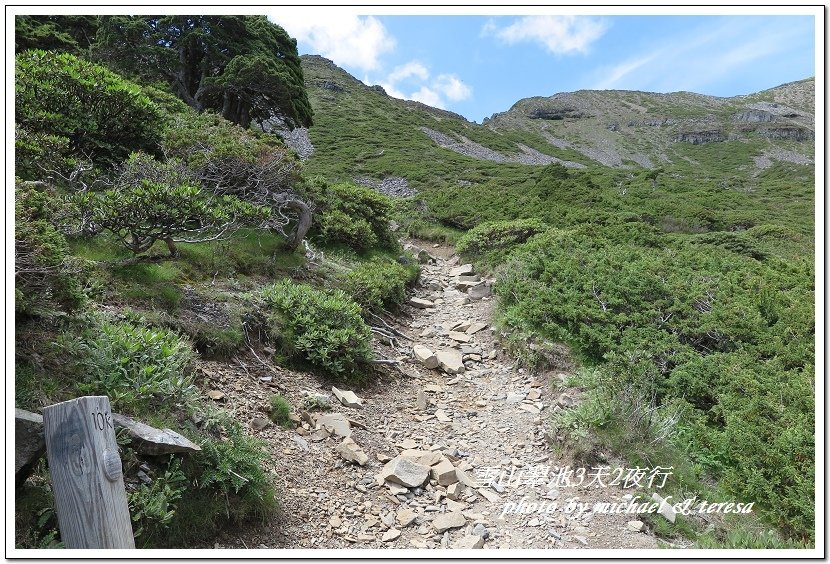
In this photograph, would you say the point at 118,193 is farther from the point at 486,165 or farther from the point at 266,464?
the point at 486,165

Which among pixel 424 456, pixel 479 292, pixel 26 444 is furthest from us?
pixel 479 292

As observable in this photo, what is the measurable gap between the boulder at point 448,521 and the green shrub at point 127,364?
10.00ft

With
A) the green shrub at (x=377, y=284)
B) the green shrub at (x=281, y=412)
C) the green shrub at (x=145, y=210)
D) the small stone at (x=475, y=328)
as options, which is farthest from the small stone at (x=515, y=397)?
the green shrub at (x=145, y=210)

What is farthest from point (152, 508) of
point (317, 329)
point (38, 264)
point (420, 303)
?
point (420, 303)

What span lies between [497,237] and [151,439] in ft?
43.8

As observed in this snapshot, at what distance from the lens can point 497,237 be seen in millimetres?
15930

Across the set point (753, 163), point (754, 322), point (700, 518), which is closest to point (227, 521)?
point (700, 518)

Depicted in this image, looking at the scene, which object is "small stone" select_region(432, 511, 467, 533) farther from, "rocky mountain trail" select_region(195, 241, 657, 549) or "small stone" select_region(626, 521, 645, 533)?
"small stone" select_region(626, 521, 645, 533)

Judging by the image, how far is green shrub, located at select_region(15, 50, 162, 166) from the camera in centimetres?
814

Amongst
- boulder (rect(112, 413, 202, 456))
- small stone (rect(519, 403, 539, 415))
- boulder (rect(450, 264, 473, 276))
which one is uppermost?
boulder (rect(450, 264, 473, 276))

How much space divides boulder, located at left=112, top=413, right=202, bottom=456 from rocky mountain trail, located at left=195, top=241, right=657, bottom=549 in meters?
0.90

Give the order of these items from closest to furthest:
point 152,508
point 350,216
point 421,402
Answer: point 152,508 < point 421,402 < point 350,216

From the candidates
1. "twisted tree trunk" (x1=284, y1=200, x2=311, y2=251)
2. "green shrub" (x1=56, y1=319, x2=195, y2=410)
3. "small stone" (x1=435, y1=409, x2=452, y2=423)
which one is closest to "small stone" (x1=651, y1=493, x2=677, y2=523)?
"small stone" (x1=435, y1=409, x2=452, y2=423)

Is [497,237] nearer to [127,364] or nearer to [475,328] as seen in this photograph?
[475,328]
